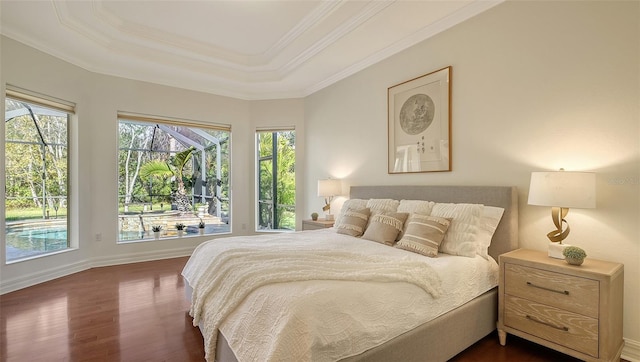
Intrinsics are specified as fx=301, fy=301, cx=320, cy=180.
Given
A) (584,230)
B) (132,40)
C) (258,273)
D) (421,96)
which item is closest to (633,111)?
(584,230)

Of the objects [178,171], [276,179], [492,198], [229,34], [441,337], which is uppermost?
[229,34]

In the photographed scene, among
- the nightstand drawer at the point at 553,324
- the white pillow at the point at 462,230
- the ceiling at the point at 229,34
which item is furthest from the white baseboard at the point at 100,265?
the ceiling at the point at 229,34

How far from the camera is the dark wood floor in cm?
209

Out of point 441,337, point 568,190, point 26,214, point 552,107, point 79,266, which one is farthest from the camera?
point 79,266

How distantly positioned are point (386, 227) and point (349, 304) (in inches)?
53.8

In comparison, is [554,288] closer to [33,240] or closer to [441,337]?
[441,337]

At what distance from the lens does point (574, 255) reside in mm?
1912

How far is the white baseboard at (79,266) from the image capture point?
10.8ft

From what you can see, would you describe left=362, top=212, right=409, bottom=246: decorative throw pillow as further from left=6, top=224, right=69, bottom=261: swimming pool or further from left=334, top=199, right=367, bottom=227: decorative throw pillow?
left=6, top=224, right=69, bottom=261: swimming pool

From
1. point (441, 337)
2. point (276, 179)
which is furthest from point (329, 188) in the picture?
point (441, 337)

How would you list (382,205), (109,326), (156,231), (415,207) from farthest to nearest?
(156,231), (382,205), (415,207), (109,326)

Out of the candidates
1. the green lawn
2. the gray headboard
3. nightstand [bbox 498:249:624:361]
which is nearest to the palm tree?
the green lawn

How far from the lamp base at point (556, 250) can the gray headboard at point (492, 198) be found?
1.13 ft

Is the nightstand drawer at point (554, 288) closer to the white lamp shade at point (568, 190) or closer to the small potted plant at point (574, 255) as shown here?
the small potted plant at point (574, 255)
